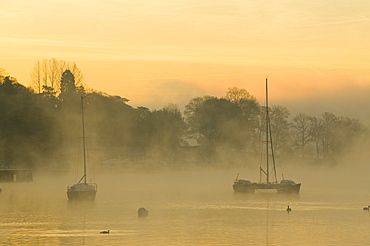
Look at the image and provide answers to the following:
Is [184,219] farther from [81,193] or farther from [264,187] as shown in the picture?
[264,187]

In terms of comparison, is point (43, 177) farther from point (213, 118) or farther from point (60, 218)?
point (60, 218)

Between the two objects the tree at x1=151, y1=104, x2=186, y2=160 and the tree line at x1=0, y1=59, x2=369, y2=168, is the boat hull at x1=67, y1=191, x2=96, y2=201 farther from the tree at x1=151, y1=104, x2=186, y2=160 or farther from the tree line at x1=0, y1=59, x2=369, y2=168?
the tree at x1=151, y1=104, x2=186, y2=160

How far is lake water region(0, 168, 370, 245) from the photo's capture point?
6109 cm

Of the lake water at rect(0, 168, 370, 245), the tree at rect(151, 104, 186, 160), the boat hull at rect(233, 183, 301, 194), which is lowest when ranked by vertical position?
the lake water at rect(0, 168, 370, 245)

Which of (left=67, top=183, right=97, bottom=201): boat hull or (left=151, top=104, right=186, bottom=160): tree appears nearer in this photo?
(left=67, top=183, right=97, bottom=201): boat hull

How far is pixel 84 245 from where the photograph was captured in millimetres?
56781

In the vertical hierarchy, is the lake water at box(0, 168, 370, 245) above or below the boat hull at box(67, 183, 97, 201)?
below

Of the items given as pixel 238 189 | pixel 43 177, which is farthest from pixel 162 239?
pixel 43 177

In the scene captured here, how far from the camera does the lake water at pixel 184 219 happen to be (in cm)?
6109

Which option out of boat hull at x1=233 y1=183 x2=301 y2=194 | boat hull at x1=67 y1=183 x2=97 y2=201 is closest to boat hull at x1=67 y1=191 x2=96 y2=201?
boat hull at x1=67 y1=183 x2=97 y2=201

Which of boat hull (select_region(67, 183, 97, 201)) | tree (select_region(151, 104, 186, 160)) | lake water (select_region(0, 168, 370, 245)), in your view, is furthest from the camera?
tree (select_region(151, 104, 186, 160))

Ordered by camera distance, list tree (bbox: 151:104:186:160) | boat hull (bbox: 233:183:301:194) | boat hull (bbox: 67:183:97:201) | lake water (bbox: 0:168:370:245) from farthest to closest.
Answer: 1. tree (bbox: 151:104:186:160)
2. boat hull (bbox: 233:183:301:194)
3. boat hull (bbox: 67:183:97:201)
4. lake water (bbox: 0:168:370:245)

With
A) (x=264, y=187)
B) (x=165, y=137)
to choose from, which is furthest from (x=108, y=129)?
(x=264, y=187)

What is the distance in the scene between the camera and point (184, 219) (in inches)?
3049
